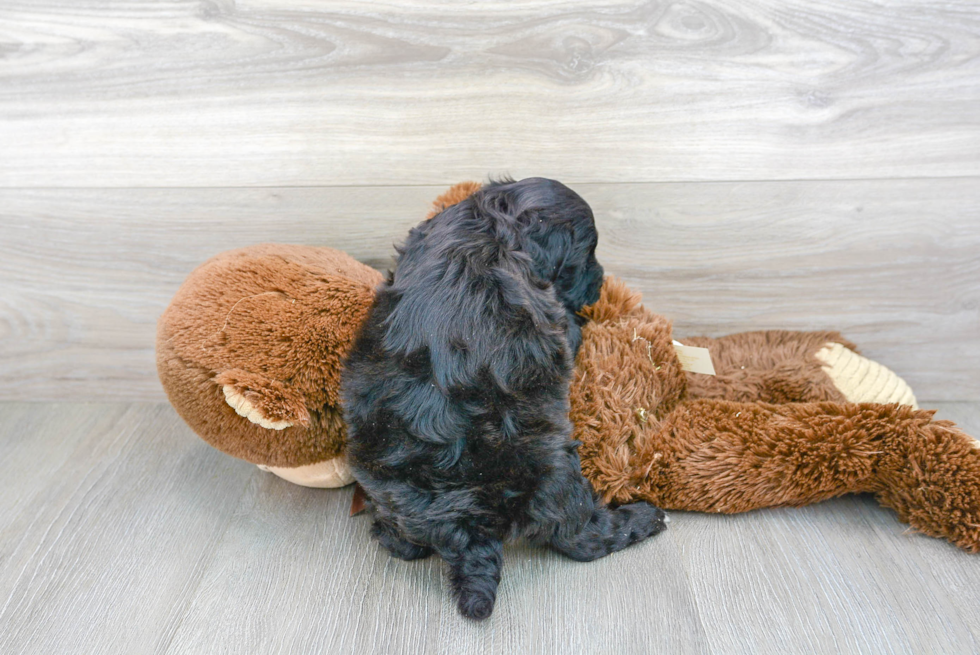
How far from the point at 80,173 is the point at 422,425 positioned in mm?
1036

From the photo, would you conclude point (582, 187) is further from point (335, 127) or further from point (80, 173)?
point (80, 173)

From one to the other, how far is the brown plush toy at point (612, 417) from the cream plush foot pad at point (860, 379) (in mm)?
156

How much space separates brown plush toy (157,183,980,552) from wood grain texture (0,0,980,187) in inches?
9.9

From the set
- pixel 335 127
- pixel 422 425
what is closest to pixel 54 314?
pixel 335 127

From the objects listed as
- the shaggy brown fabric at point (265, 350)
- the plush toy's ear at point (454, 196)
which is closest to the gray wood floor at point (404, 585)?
the shaggy brown fabric at point (265, 350)

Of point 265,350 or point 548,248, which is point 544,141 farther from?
point 265,350

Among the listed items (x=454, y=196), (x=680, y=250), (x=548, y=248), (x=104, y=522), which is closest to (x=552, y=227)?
(x=548, y=248)

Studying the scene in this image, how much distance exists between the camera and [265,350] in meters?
1.11

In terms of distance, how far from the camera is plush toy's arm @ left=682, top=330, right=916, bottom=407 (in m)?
1.36

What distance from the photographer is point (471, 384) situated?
1.00 metres

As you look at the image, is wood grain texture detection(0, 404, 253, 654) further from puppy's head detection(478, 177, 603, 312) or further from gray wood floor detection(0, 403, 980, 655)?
puppy's head detection(478, 177, 603, 312)

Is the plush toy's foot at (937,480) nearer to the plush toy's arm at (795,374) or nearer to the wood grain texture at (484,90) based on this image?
the plush toy's arm at (795,374)

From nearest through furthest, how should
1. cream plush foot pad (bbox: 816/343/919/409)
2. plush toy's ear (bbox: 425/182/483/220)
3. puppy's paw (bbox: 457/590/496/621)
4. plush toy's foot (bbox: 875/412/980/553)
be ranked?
1. puppy's paw (bbox: 457/590/496/621)
2. plush toy's foot (bbox: 875/412/980/553)
3. plush toy's ear (bbox: 425/182/483/220)
4. cream plush foot pad (bbox: 816/343/919/409)

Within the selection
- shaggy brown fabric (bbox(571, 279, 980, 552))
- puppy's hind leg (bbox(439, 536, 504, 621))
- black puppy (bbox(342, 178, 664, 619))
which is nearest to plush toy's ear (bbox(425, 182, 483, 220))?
black puppy (bbox(342, 178, 664, 619))
